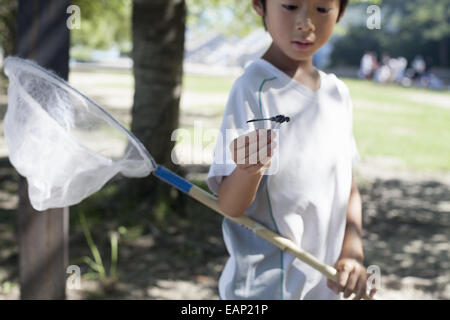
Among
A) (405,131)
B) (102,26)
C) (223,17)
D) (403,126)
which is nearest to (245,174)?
(223,17)

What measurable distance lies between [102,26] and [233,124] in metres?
25.5

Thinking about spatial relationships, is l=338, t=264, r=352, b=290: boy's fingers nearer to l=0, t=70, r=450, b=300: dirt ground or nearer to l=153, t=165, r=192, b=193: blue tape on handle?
l=153, t=165, r=192, b=193: blue tape on handle

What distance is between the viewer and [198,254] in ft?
16.6

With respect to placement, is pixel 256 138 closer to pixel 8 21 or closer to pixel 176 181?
pixel 176 181

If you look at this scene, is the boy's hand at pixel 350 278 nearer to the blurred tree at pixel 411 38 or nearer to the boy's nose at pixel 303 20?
the boy's nose at pixel 303 20

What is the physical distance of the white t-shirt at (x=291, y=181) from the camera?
5.59ft

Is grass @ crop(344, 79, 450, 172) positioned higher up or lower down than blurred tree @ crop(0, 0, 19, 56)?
lower down

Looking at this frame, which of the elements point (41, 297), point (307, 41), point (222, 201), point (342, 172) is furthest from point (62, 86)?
point (41, 297)

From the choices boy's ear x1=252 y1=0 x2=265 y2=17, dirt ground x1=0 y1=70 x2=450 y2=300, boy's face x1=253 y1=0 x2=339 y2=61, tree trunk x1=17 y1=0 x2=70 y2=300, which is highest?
boy's ear x1=252 y1=0 x2=265 y2=17

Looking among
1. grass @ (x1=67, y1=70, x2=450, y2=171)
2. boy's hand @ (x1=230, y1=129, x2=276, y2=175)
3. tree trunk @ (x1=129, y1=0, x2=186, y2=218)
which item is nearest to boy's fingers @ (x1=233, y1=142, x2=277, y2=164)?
boy's hand @ (x1=230, y1=129, x2=276, y2=175)

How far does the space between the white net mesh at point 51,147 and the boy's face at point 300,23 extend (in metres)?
0.61

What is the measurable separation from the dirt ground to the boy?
2.56 meters

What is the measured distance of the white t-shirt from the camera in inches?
67.1

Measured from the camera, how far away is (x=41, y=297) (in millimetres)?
3383
